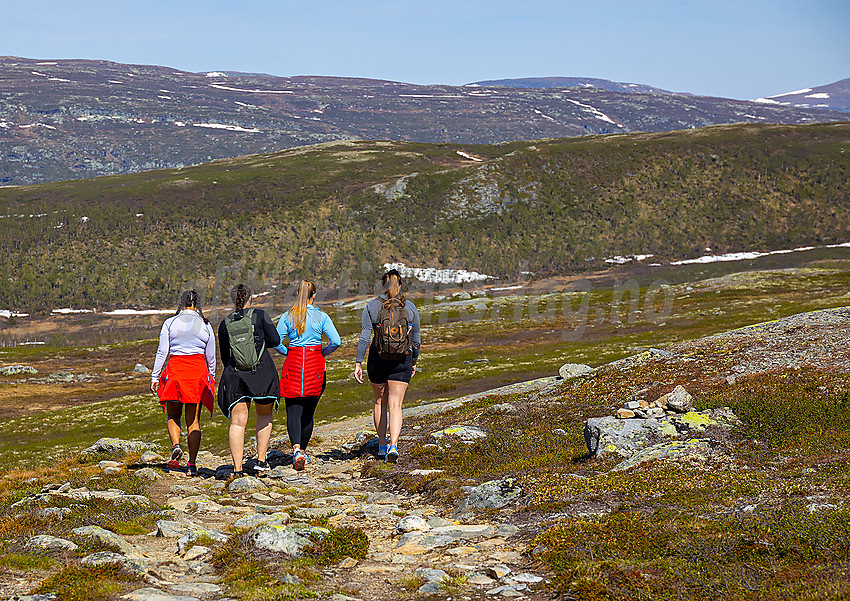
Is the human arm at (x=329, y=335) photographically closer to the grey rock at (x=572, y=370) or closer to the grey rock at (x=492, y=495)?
the grey rock at (x=492, y=495)

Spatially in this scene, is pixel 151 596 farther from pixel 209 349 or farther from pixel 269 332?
pixel 209 349

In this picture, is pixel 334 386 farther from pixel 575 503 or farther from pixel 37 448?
pixel 575 503

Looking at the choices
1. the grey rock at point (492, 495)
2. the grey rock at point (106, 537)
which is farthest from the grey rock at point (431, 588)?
the grey rock at point (106, 537)

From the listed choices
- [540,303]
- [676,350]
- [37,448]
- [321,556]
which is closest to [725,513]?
[321,556]

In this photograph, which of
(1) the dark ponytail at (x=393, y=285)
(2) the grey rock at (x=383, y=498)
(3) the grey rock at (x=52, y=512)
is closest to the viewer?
(3) the grey rock at (x=52, y=512)

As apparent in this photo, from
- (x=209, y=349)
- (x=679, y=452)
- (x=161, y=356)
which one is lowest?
(x=679, y=452)

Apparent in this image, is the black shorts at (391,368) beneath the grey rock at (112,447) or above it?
above

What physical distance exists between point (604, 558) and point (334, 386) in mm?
62919

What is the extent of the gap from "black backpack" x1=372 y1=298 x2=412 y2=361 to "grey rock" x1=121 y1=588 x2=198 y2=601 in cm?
920

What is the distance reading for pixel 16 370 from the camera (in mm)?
106375

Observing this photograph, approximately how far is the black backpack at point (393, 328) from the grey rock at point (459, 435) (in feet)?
13.8

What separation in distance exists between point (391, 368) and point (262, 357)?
10.9 feet

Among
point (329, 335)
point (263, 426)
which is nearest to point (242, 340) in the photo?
point (329, 335)

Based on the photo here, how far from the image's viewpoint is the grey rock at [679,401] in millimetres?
18734
